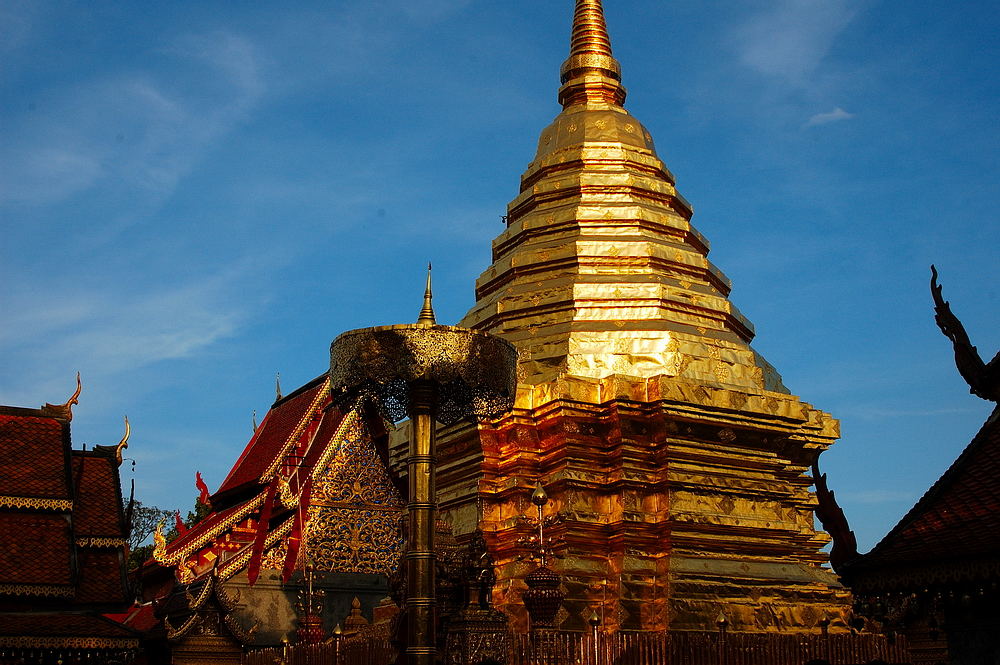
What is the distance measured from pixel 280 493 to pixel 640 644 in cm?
658

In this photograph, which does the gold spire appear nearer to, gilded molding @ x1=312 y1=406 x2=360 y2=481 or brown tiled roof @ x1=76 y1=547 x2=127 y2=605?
gilded molding @ x1=312 y1=406 x2=360 y2=481

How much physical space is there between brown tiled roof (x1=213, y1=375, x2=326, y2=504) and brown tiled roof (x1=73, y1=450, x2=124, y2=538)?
423 cm

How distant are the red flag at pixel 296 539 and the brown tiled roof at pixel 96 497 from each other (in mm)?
2257

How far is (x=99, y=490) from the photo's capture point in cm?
1591

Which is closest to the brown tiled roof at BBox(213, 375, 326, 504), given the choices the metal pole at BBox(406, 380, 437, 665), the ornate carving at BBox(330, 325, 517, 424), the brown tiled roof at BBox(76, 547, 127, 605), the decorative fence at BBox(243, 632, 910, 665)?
the brown tiled roof at BBox(76, 547, 127, 605)

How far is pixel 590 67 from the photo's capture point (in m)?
20.0

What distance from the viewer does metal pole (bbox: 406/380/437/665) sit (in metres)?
9.57

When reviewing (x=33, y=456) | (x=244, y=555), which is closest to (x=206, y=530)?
(x=244, y=555)

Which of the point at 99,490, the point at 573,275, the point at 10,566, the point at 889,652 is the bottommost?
the point at 889,652

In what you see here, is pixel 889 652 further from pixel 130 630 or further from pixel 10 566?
pixel 10 566

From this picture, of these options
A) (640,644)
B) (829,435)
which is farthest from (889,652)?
(829,435)

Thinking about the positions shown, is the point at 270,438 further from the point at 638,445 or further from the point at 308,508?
the point at 638,445

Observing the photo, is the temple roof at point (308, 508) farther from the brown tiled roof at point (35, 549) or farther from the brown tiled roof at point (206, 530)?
the brown tiled roof at point (35, 549)

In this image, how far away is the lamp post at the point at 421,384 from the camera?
9.73m
